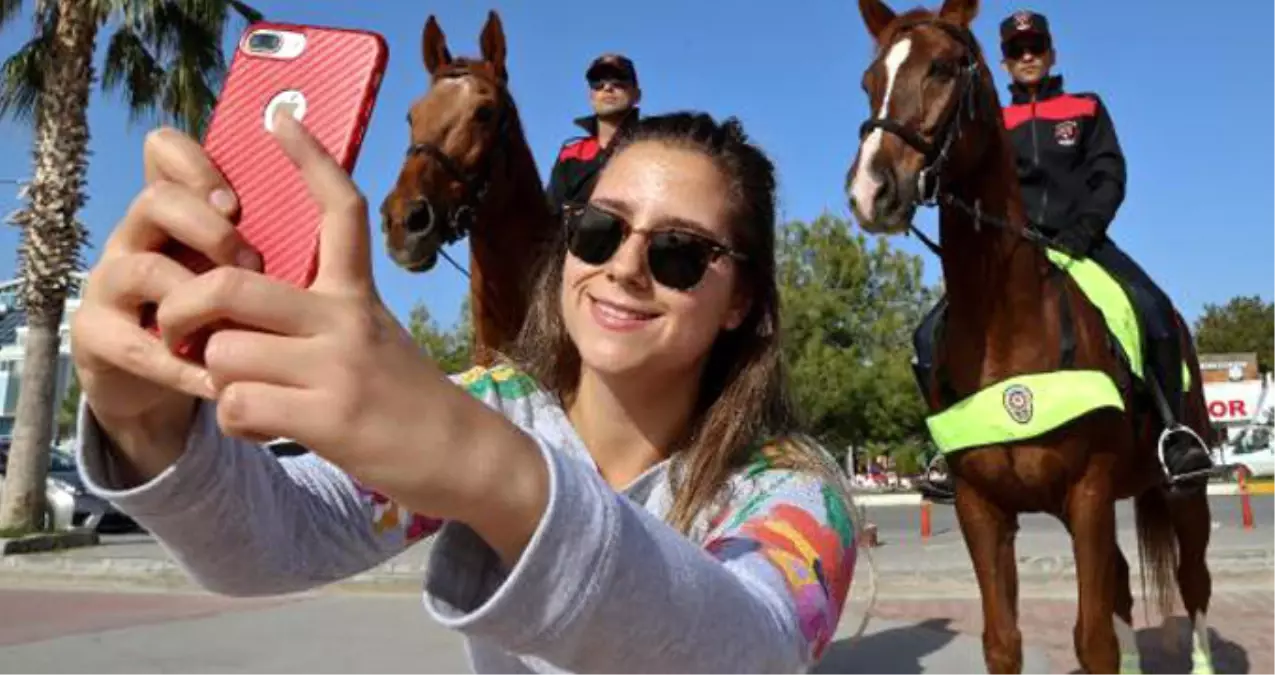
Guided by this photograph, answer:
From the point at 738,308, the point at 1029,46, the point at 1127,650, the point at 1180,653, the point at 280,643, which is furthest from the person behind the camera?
the point at 1180,653

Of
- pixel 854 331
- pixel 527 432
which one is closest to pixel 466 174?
pixel 527 432

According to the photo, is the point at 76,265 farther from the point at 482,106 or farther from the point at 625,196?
the point at 625,196

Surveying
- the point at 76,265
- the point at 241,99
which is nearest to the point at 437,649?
the point at 241,99

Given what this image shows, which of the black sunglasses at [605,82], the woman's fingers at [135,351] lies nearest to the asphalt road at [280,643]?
the black sunglasses at [605,82]

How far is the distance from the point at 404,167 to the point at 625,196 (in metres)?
2.10

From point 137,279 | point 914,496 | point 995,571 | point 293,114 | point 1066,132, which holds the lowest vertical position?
point 914,496

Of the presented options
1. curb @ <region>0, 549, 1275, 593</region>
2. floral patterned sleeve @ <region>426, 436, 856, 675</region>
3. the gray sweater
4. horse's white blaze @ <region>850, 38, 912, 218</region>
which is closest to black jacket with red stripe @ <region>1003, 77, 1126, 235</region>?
horse's white blaze @ <region>850, 38, 912, 218</region>

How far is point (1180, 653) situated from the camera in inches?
258

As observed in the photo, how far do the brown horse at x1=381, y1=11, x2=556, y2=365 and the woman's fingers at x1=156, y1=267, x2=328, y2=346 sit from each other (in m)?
2.71

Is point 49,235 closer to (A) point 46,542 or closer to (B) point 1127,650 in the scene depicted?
(A) point 46,542

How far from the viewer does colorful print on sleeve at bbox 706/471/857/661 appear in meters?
1.15

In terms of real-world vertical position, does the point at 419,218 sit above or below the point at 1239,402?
above

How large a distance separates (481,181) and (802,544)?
8.82 ft

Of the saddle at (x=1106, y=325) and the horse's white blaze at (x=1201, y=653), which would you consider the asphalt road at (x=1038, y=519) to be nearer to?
the horse's white blaze at (x=1201, y=653)
